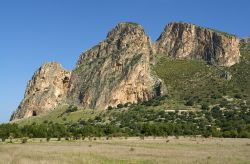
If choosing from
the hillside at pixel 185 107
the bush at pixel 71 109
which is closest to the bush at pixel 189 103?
the hillside at pixel 185 107

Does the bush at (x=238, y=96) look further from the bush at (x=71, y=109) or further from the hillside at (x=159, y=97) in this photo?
the bush at (x=71, y=109)

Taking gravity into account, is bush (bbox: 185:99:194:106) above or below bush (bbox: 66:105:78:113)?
below

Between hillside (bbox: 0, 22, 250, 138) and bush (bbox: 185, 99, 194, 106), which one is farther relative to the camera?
bush (bbox: 185, 99, 194, 106)

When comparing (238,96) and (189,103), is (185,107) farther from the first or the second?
(238,96)

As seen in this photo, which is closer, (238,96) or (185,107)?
(185,107)

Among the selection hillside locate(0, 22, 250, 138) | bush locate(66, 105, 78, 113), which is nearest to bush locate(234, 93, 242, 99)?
hillside locate(0, 22, 250, 138)

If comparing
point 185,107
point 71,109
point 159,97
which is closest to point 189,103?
point 185,107

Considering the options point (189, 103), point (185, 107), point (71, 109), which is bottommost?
point (185, 107)

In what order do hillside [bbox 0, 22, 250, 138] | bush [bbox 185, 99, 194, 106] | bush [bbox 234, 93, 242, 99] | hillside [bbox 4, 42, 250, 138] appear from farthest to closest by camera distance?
bush [bbox 234, 93, 242, 99]
bush [bbox 185, 99, 194, 106]
hillside [bbox 0, 22, 250, 138]
hillside [bbox 4, 42, 250, 138]

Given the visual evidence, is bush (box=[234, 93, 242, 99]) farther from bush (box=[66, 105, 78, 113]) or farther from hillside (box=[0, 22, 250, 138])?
bush (box=[66, 105, 78, 113])

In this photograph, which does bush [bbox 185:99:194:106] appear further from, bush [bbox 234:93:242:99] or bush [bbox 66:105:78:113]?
bush [bbox 66:105:78:113]

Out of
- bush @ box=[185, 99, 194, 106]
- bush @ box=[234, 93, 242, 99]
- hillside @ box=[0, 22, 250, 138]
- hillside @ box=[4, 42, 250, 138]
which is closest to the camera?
hillside @ box=[4, 42, 250, 138]

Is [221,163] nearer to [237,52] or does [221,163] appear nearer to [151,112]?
[151,112]

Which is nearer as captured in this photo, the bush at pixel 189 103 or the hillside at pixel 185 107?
the hillside at pixel 185 107
